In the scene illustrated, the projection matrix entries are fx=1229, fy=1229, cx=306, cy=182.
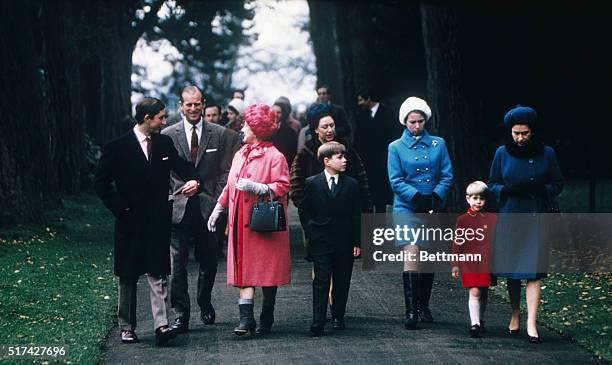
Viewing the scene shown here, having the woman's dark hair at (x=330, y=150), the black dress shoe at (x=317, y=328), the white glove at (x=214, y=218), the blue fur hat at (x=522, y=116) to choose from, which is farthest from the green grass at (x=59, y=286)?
the blue fur hat at (x=522, y=116)

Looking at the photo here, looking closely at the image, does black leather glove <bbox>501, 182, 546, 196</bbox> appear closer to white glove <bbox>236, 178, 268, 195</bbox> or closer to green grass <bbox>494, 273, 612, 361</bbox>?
green grass <bbox>494, 273, 612, 361</bbox>

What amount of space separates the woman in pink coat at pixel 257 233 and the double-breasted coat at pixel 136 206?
677mm

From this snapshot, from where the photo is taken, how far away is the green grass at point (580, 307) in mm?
9508

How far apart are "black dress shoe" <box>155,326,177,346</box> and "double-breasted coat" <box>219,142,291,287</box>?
0.80m

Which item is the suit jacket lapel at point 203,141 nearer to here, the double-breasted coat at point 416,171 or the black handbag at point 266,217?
the black handbag at point 266,217

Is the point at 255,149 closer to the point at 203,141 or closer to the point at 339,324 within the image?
the point at 203,141

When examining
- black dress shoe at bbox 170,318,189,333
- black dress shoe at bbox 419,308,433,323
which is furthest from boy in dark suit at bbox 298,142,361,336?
black dress shoe at bbox 170,318,189,333

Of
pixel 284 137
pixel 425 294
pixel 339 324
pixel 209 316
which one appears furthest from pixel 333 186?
pixel 284 137

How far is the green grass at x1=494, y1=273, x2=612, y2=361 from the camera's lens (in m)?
9.51

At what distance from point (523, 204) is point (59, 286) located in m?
5.52

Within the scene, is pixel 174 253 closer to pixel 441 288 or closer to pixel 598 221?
pixel 441 288

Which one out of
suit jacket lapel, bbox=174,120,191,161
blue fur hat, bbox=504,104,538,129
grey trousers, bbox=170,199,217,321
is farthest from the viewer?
suit jacket lapel, bbox=174,120,191,161

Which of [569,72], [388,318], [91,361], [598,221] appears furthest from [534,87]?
[91,361]

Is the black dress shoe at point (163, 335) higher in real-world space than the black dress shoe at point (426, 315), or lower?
lower
